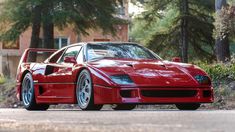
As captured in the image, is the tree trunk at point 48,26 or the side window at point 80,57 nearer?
the side window at point 80,57

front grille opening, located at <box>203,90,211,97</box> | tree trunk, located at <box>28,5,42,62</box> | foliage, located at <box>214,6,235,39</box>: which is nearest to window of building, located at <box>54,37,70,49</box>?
tree trunk, located at <box>28,5,42,62</box>

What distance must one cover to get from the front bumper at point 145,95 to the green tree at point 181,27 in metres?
16.7

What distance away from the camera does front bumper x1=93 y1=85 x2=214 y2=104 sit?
9703mm

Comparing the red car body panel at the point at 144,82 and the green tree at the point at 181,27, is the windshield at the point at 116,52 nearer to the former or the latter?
the red car body panel at the point at 144,82

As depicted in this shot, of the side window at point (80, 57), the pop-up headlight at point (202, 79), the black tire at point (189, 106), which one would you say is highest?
the side window at point (80, 57)

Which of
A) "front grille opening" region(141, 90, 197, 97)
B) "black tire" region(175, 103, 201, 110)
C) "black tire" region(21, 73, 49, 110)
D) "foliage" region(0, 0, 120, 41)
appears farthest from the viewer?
"foliage" region(0, 0, 120, 41)

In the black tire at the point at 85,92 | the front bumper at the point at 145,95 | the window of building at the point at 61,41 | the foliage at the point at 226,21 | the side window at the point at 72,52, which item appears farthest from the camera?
the window of building at the point at 61,41

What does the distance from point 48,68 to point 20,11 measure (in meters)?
9.89

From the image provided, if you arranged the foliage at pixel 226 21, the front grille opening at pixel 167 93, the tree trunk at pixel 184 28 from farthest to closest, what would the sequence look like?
the tree trunk at pixel 184 28
the foliage at pixel 226 21
the front grille opening at pixel 167 93

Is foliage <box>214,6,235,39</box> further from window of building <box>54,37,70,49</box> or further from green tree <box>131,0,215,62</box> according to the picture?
window of building <box>54,37,70,49</box>

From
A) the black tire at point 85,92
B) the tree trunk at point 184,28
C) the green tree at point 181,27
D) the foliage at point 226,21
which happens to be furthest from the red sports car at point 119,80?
the green tree at point 181,27

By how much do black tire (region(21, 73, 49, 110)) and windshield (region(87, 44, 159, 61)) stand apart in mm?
1542

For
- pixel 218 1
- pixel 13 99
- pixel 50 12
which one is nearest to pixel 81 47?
pixel 13 99

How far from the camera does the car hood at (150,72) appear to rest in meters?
9.78
